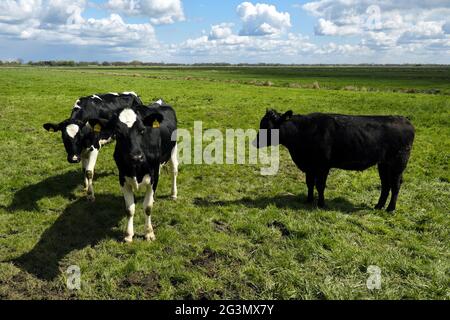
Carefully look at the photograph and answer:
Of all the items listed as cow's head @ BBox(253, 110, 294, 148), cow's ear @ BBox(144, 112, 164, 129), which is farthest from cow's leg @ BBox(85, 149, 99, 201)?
cow's head @ BBox(253, 110, 294, 148)

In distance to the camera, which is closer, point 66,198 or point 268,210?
point 268,210

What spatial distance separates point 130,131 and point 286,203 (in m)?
4.07

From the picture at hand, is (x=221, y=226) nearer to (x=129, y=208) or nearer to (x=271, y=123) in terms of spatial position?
(x=129, y=208)

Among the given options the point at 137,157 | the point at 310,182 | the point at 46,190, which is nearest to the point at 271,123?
the point at 310,182

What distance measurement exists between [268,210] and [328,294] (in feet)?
10.3

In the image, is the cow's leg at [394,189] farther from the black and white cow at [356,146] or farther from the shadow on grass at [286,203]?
the shadow on grass at [286,203]

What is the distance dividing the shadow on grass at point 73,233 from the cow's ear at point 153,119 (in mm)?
2148

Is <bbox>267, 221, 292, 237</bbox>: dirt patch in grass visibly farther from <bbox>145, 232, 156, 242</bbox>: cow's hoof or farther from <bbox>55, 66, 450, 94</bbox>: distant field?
<bbox>55, 66, 450, 94</bbox>: distant field

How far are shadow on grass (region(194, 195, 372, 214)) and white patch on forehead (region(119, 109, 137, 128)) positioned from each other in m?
Result: 2.96

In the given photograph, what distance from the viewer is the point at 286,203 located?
8.82 metres

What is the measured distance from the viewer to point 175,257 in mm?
6320
